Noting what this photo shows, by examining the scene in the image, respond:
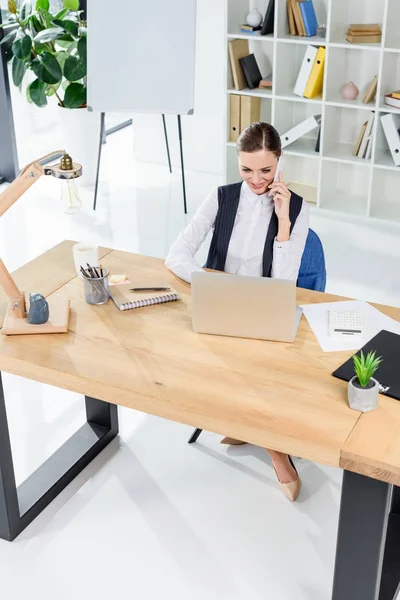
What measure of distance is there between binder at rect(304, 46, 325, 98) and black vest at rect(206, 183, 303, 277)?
2453 mm

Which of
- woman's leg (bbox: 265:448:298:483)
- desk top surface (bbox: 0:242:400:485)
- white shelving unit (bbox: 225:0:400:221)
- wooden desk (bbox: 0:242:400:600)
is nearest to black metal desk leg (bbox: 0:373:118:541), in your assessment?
wooden desk (bbox: 0:242:400:600)

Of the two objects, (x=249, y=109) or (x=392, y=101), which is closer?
(x=392, y=101)

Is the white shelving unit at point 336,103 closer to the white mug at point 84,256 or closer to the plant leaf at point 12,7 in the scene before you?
the plant leaf at point 12,7

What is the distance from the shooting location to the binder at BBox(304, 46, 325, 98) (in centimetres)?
516

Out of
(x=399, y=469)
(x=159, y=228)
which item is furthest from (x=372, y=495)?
(x=159, y=228)

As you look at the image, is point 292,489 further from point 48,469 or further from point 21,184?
point 21,184

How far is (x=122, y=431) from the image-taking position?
11.0 ft

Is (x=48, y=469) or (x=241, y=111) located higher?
(x=241, y=111)

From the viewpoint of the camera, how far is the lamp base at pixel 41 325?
8.20ft

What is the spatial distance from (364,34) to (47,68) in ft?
7.11

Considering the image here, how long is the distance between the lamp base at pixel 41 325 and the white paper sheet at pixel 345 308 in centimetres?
79

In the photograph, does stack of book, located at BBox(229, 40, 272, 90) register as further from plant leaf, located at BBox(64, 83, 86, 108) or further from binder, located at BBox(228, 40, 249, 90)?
plant leaf, located at BBox(64, 83, 86, 108)

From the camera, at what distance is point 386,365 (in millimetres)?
2295

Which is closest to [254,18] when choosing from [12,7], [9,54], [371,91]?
[371,91]
